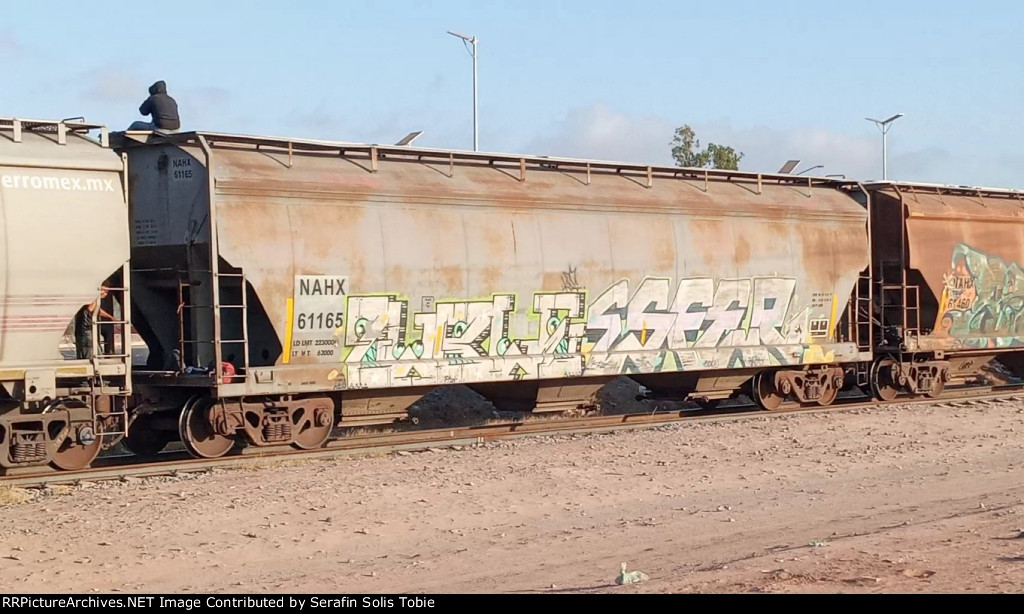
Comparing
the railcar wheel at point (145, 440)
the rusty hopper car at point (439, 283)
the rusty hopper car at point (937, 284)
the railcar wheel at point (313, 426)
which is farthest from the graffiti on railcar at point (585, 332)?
the railcar wheel at point (145, 440)

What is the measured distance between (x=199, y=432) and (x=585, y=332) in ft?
18.8

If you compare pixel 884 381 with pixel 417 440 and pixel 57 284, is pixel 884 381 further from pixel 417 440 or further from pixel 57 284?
pixel 57 284

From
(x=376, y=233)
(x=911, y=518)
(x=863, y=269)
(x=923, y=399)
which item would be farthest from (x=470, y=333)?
(x=923, y=399)

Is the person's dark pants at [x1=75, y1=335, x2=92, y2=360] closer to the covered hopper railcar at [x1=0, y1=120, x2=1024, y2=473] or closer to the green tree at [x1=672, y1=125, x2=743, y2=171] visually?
the covered hopper railcar at [x1=0, y1=120, x2=1024, y2=473]

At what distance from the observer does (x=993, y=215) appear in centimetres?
2297

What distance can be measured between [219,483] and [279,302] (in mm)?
2530

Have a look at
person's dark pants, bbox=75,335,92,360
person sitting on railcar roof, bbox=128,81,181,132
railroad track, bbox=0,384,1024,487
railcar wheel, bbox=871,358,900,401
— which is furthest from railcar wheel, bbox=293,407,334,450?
railcar wheel, bbox=871,358,900,401

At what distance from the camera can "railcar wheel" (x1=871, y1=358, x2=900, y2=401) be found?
2150cm

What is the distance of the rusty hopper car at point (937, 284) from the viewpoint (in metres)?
21.5

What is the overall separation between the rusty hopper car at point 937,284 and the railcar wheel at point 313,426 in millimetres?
10811

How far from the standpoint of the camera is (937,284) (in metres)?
21.6

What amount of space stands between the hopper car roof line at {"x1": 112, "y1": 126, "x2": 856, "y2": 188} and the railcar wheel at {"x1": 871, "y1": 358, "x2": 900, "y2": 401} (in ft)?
11.4

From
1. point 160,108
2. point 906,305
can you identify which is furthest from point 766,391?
point 160,108

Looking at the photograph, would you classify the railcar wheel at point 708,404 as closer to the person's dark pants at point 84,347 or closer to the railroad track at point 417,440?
the railroad track at point 417,440
